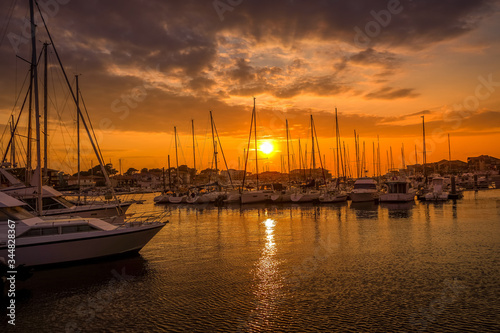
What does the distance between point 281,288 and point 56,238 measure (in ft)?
42.5

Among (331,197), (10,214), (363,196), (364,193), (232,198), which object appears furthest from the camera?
(232,198)

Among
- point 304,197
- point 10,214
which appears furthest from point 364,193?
point 10,214

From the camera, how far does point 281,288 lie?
18.8 metres

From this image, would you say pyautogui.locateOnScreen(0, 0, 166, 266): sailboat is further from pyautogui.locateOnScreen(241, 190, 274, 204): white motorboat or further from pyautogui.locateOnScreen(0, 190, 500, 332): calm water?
pyautogui.locateOnScreen(241, 190, 274, 204): white motorboat

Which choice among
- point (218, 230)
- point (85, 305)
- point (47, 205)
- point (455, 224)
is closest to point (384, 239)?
point (455, 224)

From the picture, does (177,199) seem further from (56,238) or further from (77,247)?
(56,238)

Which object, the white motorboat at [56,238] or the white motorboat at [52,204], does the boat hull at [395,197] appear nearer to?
the white motorboat at [52,204]

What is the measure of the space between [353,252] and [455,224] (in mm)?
19375

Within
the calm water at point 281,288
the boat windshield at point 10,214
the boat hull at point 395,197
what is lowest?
the calm water at point 281,288

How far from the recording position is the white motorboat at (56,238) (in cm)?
2120

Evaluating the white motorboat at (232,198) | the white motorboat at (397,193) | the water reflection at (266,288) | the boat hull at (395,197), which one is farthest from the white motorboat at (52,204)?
the white motorboat at (397,193)

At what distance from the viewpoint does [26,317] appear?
15.4m

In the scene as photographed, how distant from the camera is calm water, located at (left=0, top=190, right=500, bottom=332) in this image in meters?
14.6

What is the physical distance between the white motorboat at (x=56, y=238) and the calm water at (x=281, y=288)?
0.83 m
